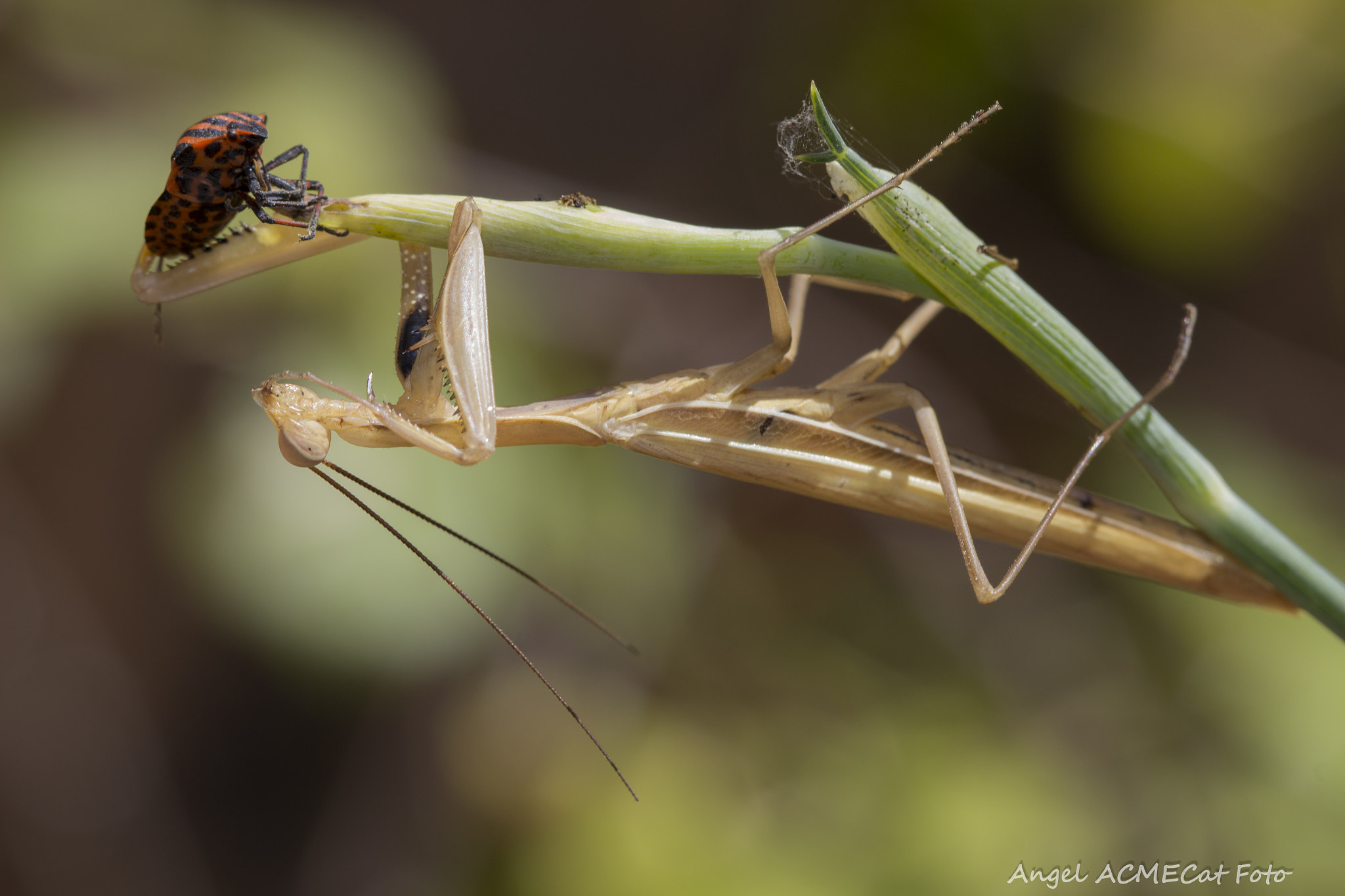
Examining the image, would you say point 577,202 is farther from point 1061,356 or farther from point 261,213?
point 1061,356

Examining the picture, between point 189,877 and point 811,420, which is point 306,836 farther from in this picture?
point 811,420

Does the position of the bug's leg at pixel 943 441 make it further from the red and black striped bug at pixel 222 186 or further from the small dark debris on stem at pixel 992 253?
the red and black striped bug at pixel 222 186

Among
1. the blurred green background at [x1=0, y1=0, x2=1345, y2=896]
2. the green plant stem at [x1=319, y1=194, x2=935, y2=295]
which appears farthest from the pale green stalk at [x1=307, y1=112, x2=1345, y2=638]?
the blurred green background at [x1=0, y1=0, x2=1345, y2=896]

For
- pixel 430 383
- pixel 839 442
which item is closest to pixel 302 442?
pixel 430 383

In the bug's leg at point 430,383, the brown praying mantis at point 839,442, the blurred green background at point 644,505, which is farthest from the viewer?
the blurred green background at point 644,505

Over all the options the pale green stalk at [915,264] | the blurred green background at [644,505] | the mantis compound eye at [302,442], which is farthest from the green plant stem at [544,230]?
the blurred green background at [644,505]

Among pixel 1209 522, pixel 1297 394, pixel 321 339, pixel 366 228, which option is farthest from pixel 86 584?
pixel 1297 394

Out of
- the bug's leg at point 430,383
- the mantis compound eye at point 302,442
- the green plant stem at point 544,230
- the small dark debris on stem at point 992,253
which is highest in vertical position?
the small dark debris on stem at point 992,253
